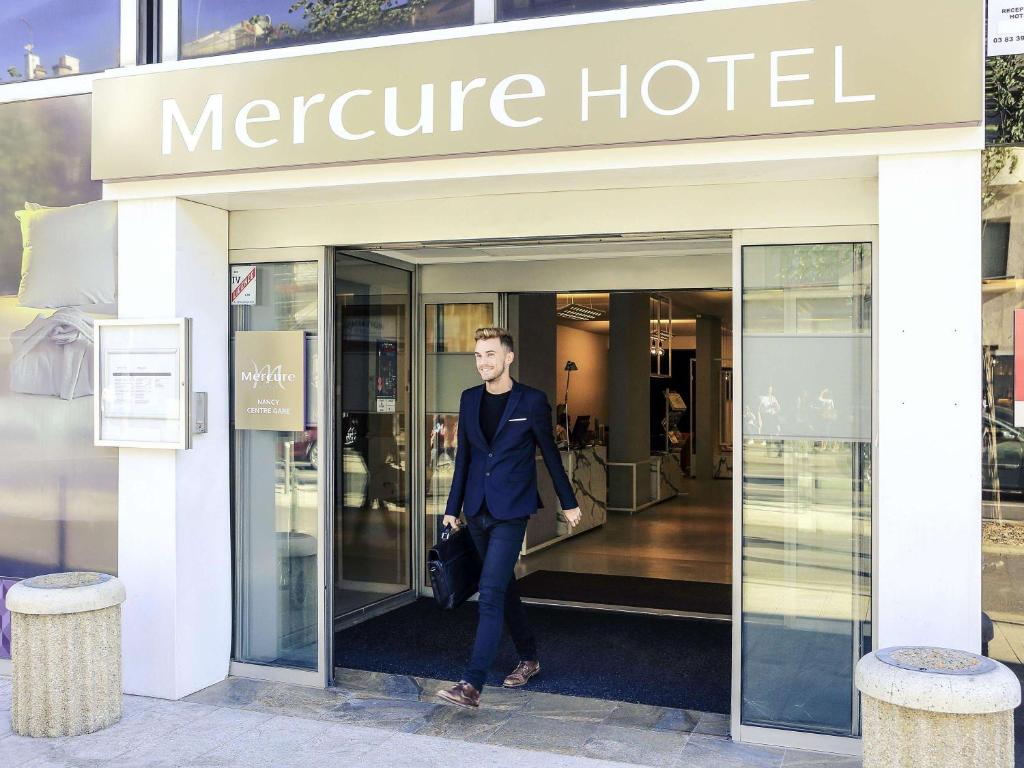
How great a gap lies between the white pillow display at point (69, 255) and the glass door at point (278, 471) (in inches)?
26.3

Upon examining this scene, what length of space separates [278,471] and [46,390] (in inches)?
54.7

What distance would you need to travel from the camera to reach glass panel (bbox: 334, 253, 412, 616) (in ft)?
21.7

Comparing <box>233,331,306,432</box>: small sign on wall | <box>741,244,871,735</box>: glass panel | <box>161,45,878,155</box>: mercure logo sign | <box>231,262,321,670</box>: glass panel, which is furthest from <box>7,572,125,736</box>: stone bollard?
<box>741,244,871,735</box>: glass panel

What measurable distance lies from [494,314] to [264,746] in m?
3.75

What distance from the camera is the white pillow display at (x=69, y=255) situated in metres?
5.51

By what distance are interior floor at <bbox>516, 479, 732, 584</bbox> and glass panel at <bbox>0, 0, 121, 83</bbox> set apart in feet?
15.6

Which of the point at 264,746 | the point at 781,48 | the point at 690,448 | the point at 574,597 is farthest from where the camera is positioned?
the point at 690,448

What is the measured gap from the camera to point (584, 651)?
6.07m

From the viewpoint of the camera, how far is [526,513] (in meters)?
5.10

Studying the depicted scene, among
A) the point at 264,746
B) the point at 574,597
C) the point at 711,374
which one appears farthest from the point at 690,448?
the point at 264,746

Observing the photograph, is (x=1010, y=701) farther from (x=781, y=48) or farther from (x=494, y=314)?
(x=494, y=314)

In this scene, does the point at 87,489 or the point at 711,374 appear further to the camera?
the point at 711,374

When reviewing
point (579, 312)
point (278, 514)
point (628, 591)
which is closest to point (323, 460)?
point (278, 514)

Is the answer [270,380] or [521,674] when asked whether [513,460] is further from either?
[270,380]
